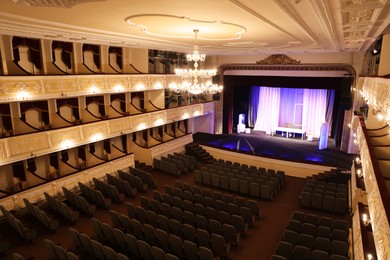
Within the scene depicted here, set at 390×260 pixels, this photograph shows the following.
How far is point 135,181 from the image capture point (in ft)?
38.8

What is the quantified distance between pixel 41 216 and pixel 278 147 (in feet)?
46.6

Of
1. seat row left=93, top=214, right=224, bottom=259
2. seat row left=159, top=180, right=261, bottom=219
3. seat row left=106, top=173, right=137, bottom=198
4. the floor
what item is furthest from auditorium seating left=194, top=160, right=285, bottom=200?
seat row left=93, top=214, right=224, bottom=259

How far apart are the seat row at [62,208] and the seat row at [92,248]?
1263mm

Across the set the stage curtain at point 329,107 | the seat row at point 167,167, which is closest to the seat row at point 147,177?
the seat row at point 167,167

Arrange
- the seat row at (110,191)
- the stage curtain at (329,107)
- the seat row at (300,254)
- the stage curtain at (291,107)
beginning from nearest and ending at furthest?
the seat row at (300,254), the seat row at (110,191), the stage curtain at (329,107), the stage curtain at (291,107)

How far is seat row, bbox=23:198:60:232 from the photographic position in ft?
27.8

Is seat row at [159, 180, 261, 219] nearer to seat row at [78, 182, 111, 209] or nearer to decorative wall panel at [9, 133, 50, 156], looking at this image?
seat row at [78, 182, 111, 209]

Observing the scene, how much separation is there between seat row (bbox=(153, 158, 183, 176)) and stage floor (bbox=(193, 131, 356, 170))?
4004 millimetres

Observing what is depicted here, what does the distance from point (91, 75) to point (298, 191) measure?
34.4ft

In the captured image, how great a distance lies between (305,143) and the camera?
19.2 metres

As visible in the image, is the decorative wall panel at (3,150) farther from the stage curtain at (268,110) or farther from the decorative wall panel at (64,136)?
the stage curtain at (268,110)

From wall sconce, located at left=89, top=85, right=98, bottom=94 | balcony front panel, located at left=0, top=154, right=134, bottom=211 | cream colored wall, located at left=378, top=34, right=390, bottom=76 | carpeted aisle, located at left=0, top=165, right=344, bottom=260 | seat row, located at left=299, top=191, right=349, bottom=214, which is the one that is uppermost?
cream colored wall, located at left=378, top=34, right=390, bottom=76

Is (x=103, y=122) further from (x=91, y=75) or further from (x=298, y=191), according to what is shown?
(x=298, y=191)

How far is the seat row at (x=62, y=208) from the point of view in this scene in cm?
898
